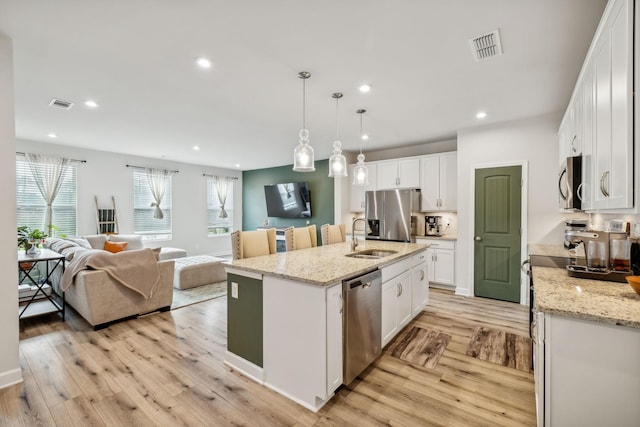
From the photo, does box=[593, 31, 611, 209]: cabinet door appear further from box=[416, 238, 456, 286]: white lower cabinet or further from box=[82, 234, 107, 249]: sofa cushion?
box=[82, 234, 107, 249]: sofa cushion

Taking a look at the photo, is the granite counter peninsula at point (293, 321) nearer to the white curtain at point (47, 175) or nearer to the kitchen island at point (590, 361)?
the kitchen island at point (590, 361)

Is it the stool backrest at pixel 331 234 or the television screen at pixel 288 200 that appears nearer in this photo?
the stool backrest at pixel 331 234

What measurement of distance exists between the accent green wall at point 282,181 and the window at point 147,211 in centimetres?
225

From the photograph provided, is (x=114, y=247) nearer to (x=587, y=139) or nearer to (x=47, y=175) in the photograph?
(x=47, y=175)

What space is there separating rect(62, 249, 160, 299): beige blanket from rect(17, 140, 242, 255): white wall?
11.0 ft

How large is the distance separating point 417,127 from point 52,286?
6.08 metres

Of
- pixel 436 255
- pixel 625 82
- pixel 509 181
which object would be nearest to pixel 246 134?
pixel 436 255

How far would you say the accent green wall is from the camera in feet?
22.5

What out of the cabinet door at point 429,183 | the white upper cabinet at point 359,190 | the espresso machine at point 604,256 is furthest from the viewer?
the white upper cabinet at point 359,190

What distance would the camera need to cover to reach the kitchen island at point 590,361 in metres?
1.23

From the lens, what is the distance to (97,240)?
5.53 m

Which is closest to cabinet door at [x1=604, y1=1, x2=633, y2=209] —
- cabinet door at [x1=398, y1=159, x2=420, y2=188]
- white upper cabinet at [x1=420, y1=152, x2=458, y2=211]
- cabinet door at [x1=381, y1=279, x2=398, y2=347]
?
cabinet door at [x1=381, y1=279, x2=398, y2=347]

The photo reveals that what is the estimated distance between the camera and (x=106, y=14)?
189 centimetres

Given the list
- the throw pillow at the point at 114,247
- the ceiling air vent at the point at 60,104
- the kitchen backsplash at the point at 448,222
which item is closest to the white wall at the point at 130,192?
the throw pillow at the point at 114,247
